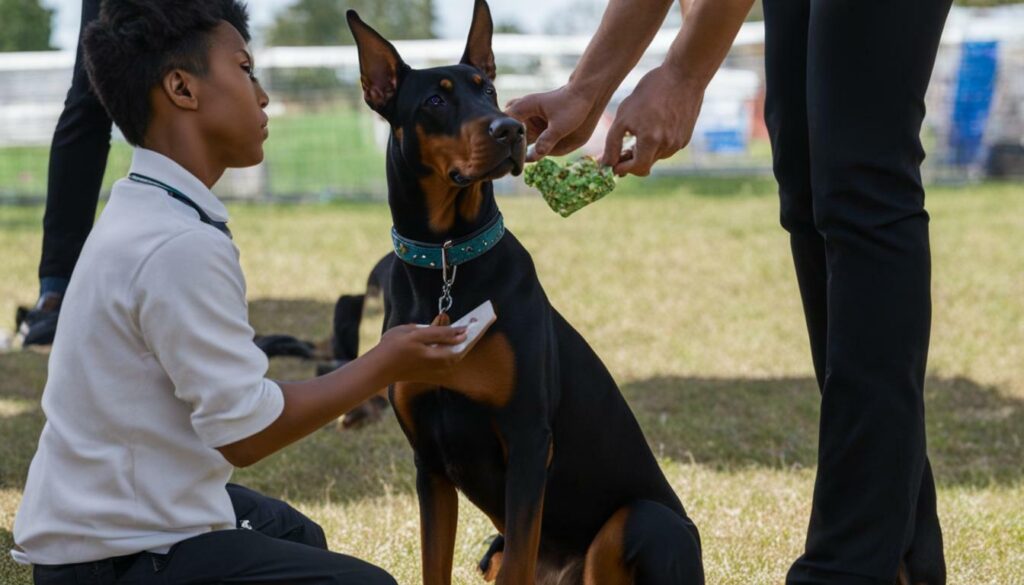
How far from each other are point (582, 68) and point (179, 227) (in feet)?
4.08

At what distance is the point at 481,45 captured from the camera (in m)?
2.94

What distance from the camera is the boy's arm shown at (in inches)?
82.8

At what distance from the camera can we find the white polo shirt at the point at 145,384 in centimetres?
204

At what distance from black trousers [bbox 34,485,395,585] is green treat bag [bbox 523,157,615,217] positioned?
3.16ft

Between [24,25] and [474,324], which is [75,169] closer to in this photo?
[474,324]

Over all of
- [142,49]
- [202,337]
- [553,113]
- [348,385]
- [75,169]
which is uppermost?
[142,49]

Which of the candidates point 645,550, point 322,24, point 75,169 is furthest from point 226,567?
point 322,24

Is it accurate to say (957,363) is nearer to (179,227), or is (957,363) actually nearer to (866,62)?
(866,62)

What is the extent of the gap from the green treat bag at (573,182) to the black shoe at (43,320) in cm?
259

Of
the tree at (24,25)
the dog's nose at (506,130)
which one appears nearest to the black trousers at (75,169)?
the dog's nose at (506,130)

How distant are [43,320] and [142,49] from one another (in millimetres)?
3242

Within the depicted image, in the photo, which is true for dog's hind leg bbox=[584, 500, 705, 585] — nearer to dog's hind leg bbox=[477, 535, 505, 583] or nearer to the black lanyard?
dog's hind leg bbox=[477, 535, 505, 583]

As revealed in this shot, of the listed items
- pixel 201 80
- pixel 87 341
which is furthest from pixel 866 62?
pixel 87 341

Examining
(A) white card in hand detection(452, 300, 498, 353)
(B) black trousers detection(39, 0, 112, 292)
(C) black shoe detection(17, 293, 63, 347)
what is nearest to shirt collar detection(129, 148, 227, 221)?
(A) white card in hand detection(452, 300, 498, 353)
